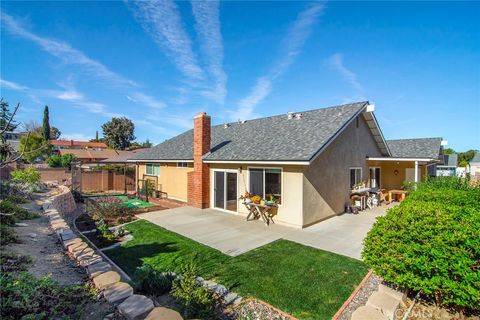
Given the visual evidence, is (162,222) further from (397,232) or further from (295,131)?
(397,232)

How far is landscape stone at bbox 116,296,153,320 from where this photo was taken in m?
3.20

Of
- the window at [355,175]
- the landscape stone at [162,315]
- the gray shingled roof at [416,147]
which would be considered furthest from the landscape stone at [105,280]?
the gray shingled roof at [416,147]

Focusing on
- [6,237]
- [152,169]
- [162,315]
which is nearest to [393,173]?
[152,169]

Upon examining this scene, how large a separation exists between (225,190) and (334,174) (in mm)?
5767

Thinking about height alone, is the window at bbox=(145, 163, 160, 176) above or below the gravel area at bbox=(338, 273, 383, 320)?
above

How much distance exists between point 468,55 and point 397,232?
15352 mm

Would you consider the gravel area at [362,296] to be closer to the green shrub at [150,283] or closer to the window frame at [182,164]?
the green shrub at [150,283]

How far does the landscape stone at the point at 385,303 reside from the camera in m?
3.86

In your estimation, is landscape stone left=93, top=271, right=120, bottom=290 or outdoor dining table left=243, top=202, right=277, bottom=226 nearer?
landscape stone left=93, top=271, right=120, bottom=290

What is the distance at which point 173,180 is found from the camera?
16516 millimetres

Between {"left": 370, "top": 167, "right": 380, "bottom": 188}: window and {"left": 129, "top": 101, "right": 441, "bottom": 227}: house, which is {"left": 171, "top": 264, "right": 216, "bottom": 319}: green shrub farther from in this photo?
{"left": 370, "top": 167, "right": 380, "bottom": 188}: window

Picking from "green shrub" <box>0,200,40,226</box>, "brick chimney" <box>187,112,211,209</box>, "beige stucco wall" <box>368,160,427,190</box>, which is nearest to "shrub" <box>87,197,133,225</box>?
"green shrub" <box>0,200,40,226</box>

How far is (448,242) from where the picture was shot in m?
3.67

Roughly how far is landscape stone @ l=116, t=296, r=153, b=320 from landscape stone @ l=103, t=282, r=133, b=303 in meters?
0.14
